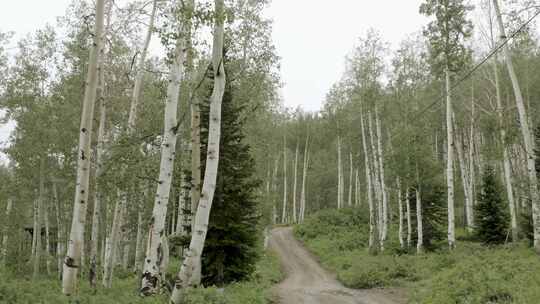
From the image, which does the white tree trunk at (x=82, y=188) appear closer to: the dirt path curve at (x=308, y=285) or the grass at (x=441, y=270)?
the dirt path curve at (x=308, y=285)

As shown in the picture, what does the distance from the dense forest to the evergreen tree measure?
5 centimetres

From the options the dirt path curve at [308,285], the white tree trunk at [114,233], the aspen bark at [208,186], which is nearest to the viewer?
the aspen bark at [208,186]

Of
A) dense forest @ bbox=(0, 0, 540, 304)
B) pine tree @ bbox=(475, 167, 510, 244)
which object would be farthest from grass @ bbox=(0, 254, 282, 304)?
pine tree @ bbox=(475, 167, 510, 244)

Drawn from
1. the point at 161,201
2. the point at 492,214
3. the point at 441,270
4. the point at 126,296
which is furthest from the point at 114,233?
the point at 492,214

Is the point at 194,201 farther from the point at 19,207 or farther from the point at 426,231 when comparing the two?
the point at 19,207

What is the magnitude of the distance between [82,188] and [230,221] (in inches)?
201

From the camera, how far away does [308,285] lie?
1609cm

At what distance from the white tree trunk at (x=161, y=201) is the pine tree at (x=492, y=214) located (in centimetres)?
1948

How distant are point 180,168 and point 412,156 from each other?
505 inches

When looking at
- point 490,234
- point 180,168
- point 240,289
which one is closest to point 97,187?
point 180,168

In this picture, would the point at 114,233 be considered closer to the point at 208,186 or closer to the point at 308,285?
the point at 208,186

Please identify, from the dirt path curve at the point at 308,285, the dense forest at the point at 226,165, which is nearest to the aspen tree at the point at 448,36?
the dense forest at the point at 226,165

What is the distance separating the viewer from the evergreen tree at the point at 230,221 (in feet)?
38.4

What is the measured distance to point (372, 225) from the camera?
75.2ft
